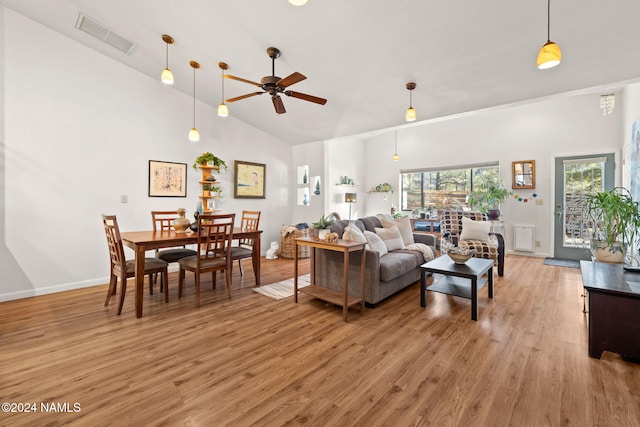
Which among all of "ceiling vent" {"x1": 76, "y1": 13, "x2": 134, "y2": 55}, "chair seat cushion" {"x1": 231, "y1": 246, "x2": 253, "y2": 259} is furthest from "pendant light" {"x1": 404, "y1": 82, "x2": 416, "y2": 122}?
"ceiling vent" {"x1": 76, "y1": 13, "x2": 134, "y2": 55}

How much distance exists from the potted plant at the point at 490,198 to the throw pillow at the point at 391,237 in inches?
119

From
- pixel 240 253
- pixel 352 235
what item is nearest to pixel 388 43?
pixel 352 235

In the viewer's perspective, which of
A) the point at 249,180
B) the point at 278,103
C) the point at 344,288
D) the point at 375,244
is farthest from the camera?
the point at 249,180

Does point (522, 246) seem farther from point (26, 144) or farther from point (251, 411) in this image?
point (26, 144)

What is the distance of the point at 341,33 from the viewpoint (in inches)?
121

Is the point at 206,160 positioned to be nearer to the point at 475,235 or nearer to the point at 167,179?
the point at 167,179

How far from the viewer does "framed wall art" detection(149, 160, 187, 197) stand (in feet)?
15.1

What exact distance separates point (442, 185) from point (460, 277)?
4698mm

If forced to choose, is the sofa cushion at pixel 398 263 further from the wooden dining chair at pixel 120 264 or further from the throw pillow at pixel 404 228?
the wooden dining chair at pixel 120 264

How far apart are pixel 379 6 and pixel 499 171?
518cm

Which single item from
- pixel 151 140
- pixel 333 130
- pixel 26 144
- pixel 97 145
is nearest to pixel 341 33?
pixel 333 130

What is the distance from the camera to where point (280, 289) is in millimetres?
3861

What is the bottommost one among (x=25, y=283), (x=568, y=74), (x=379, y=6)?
(x=25, y=283)

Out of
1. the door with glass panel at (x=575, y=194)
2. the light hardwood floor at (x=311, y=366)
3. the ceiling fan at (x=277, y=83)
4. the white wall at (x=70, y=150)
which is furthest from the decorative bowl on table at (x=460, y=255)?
the white wall at (x=70, y=150)
